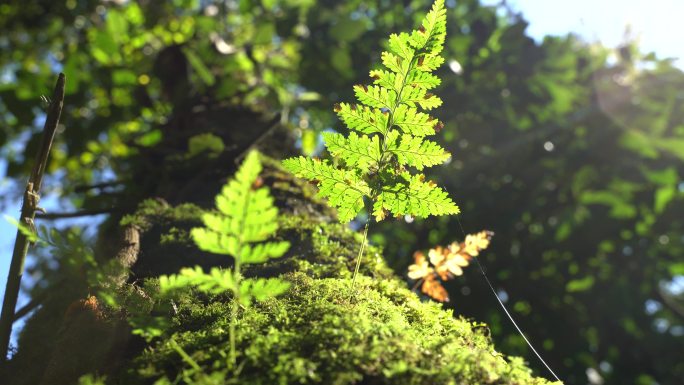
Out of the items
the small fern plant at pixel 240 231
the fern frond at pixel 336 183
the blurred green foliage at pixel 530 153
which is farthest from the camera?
the blurred green foliage at pixel 530 153

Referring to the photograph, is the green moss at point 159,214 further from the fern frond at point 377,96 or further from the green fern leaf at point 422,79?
the green fern leaf at point 422,79

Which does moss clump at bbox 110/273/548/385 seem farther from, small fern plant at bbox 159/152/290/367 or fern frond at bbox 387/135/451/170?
fern frond at bbox 387/135/451/170

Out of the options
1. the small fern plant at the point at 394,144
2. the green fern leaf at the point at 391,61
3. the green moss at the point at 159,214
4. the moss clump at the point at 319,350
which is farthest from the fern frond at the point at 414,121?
the green moss at the point at 159,214

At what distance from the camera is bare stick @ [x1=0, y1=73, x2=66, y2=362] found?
1350mm

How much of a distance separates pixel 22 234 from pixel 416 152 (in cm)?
110

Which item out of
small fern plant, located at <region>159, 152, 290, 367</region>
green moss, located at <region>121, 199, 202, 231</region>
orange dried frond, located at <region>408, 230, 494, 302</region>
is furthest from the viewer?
green moss, located at <region>121, 199, 202, 231</region>

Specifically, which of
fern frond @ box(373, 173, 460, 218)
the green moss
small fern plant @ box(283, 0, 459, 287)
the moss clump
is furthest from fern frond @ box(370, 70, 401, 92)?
the green moss

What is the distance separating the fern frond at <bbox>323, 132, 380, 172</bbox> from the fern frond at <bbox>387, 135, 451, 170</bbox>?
53 mm

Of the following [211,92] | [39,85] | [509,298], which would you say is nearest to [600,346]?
[509,298]

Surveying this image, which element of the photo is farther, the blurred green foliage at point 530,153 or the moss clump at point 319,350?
the blurred green foliage at point 530,153

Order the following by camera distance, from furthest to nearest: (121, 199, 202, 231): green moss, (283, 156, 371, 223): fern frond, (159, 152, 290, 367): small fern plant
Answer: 1. (121, 199, 202, 231): green moss
2. (283, 156, 371, 223): fern frond
3. (159, 152, 290, 367): small fern plant

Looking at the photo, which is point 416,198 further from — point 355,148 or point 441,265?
point 441,265

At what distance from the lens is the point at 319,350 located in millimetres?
1054

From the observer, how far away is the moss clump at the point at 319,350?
99cm
